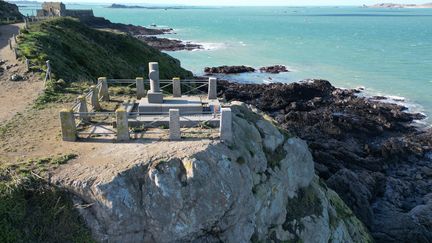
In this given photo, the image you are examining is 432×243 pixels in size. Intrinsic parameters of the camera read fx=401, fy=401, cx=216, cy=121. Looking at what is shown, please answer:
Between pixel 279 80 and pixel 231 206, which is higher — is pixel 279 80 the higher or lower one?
the lower one

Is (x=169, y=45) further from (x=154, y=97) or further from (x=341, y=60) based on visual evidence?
(x=154, y=97)

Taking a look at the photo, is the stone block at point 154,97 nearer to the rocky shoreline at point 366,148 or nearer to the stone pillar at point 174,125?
the stone pillar at point 174,125

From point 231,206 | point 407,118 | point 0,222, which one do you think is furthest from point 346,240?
point 407,118

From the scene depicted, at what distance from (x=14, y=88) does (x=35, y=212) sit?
12926mm

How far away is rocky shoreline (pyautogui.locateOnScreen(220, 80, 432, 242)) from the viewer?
2177 centimetres

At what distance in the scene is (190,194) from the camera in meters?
12.3

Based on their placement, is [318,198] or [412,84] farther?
[412,84]

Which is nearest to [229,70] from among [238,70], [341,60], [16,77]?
[238,70]

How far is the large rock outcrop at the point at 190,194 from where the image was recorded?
39.1ft

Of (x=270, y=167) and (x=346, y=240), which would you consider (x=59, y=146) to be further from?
(x=346, y=240)

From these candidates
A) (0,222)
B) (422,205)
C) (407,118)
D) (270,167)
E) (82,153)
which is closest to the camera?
(0,222)

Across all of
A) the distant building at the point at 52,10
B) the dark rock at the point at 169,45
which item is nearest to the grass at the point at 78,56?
the distant building at the point at 52,10

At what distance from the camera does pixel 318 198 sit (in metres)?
16.9

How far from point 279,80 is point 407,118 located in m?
20.5
